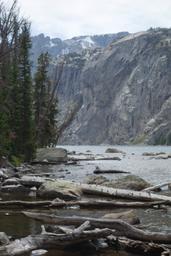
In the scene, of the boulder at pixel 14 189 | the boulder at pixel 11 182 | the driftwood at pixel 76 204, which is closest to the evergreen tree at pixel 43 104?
the boulder at pixel 11 182

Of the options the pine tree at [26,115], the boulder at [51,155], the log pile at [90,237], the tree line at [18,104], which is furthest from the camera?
the boulder at [51,155]

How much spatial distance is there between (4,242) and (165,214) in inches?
359

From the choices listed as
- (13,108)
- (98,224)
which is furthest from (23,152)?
(98,224)

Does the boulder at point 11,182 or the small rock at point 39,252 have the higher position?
the small rock at point 39,252

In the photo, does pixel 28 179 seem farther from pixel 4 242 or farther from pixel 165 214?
pixel 4 242

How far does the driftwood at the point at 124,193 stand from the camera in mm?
23109

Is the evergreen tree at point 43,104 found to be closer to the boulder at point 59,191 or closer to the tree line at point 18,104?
the tree line at point 18,104

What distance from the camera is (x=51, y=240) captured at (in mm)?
11945

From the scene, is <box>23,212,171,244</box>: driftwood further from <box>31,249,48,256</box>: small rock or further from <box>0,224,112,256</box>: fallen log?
<box>31,249,48,256</box>: small rock

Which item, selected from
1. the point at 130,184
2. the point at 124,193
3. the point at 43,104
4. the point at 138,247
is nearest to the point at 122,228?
the point at 138,247

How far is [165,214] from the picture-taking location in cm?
1978

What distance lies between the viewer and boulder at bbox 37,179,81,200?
23969mm

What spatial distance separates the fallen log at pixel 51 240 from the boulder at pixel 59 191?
11.4m

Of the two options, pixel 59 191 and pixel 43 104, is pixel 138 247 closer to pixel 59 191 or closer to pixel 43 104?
pixel 59 191
